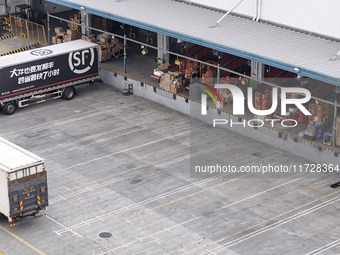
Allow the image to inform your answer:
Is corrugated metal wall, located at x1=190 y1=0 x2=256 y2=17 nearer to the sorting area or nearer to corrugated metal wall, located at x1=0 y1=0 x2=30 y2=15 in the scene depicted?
the sorting area

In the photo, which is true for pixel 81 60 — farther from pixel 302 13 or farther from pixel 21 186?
pixel 21 186

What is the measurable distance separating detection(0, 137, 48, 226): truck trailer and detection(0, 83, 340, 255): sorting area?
2.94ft

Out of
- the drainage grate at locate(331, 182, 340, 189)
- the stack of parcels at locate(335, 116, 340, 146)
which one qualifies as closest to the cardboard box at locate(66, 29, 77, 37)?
the stack of parcels at locate(335, 116, 340, 146)

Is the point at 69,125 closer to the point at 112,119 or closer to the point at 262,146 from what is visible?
the point at 112,119

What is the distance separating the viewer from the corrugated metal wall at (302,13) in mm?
44719

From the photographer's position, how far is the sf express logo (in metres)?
52.1

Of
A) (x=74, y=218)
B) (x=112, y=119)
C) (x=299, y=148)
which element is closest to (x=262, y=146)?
(x=299, y=148)

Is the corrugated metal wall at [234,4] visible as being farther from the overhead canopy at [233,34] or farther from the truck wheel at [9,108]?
the truck wheel at [9,108]

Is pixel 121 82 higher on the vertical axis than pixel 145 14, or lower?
lower

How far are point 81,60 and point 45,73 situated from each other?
111 inches

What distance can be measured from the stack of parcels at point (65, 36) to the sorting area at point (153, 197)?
11419 mm

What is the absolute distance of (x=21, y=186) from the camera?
35781 millimetres

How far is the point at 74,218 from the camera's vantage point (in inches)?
1467

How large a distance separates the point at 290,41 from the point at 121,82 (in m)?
13.4
